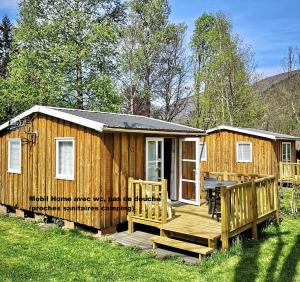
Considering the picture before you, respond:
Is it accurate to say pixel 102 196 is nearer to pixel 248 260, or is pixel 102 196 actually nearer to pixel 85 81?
pixel 248 260

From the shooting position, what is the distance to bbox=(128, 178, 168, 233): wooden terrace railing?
784 centimetres

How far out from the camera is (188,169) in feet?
36.0

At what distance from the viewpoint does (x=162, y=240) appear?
727 centimetres

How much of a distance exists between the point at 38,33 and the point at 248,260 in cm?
1844

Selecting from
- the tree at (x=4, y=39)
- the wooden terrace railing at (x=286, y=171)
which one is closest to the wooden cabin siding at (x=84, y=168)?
the wooden terrace railing at (x=286, y=171)

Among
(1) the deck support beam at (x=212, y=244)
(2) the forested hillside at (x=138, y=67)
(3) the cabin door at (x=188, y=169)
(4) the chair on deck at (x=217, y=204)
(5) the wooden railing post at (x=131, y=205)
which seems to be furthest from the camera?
(2) the forested hillside at (x=138, y=67)

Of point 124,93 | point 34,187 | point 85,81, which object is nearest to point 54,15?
point 85,81

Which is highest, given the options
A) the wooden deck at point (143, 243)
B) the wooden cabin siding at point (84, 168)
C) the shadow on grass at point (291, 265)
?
the wooden cabin siding at point (84, 168)

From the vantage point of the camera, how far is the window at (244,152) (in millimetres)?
19672

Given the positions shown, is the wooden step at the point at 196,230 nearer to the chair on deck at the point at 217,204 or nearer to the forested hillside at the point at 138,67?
the chair on deck at the point at 217,204

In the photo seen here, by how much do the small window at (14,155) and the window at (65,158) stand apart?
216cm

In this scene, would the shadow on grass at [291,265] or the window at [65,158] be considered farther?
the window at [65,158]

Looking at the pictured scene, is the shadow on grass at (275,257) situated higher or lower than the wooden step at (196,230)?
lower

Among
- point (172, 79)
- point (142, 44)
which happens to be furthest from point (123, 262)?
point (172, 79)
